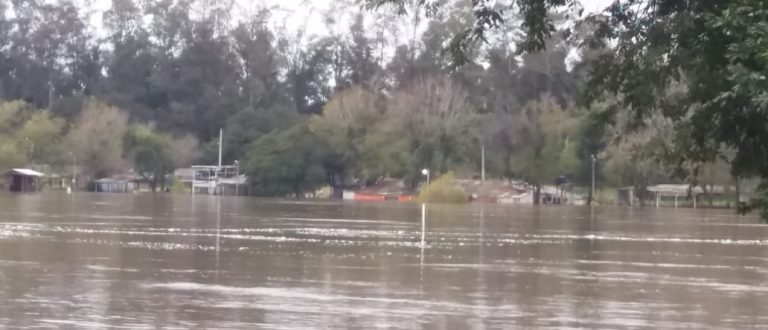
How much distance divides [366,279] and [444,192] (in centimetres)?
6183

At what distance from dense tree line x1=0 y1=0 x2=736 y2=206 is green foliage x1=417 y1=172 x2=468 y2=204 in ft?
16.3

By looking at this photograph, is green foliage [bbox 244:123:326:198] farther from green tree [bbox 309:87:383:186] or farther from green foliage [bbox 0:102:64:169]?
green foliage [bbox 0:102:64:169]

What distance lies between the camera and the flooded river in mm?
14977

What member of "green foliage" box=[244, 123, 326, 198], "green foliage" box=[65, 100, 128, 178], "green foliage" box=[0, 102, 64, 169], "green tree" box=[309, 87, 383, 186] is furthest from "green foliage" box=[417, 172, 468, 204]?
A: "green foliage" box=[0, 102, 64, 169]

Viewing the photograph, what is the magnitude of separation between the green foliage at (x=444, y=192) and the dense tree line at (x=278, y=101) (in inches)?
196

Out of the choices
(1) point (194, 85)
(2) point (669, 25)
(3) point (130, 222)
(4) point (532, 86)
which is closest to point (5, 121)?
(1) point (194, 85)

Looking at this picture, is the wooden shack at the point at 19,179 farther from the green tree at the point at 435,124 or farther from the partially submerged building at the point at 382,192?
the green tree at the point at 435,124

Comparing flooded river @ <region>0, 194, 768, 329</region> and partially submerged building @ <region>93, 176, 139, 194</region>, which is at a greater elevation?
partially submerged building @ <region>93, 176, 139, 194</region>

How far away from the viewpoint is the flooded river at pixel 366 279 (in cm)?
1498

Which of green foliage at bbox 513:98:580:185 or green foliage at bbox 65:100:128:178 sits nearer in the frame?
green foliage at bbox 513:98:580:185

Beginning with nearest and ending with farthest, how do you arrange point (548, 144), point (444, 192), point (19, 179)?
point (444, 192), point (548, 144), point (19, 179)

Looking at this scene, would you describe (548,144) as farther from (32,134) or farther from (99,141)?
(32,134)

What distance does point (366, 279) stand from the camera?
1981cm

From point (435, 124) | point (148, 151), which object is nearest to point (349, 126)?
point (435, 124)
